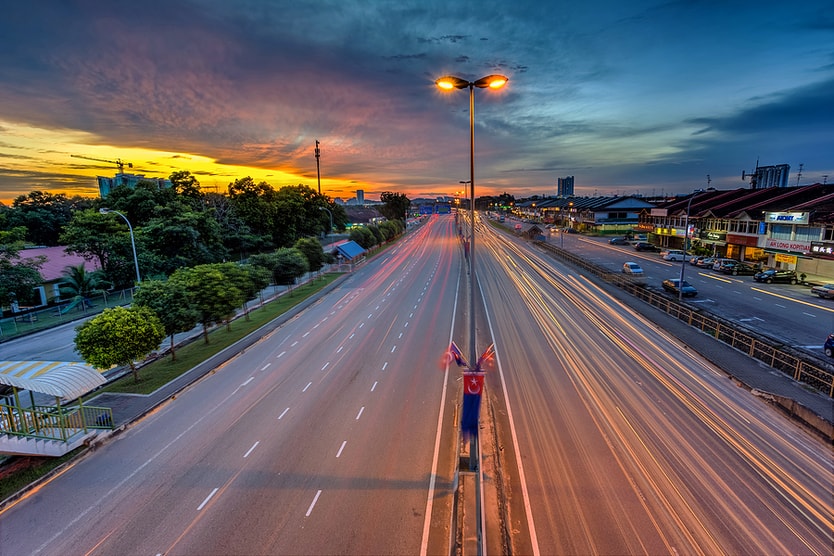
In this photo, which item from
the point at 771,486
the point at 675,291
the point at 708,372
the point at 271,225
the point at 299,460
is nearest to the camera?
the point at 771,486

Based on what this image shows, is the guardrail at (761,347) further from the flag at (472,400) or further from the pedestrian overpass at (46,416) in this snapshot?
the pedestrian overpass at (46,416)

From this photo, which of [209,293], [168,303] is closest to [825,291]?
[209,293]

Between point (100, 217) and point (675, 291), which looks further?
point (100, 217)

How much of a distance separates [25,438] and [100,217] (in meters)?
33.8

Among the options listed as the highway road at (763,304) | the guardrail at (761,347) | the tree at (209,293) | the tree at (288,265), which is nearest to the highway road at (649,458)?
the guardrail at (761,347)

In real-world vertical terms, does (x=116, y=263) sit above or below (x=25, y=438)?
above

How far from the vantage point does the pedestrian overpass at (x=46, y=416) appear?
44.9 feet

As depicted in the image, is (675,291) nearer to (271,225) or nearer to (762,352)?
(762,352)

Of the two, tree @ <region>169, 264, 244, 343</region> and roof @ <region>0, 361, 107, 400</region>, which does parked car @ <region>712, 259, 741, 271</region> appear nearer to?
tree @ <region>169, 264, 244, 343</region>

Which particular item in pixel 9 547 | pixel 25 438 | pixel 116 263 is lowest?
pixel 9 547

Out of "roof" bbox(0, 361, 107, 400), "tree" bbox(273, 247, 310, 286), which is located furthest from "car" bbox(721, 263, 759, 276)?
"roof" bbox(0, 361, 107, 400)

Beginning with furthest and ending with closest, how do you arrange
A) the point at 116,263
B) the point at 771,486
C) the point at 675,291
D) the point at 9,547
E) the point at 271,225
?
the point at 271,225 → the point at 116,263 → the point at 675,291 → the point at 771,486 → the point at 9,547

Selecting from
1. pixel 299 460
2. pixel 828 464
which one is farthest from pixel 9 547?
pixel 828 464

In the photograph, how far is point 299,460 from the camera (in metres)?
→ 13.3
